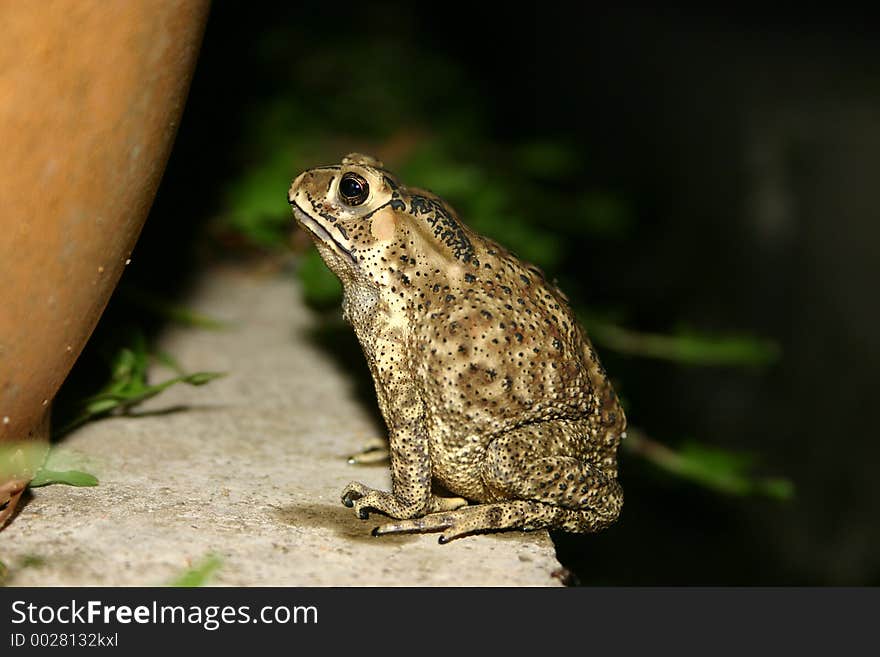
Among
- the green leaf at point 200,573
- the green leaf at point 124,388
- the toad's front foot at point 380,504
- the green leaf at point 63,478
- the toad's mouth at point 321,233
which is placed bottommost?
the green leaf at point 200,573

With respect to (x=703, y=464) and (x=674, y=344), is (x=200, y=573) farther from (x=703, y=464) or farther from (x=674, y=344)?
(x=674, y=344)

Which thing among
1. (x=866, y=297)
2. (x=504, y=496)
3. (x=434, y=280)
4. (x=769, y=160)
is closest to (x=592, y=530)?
(x=504, y=496)

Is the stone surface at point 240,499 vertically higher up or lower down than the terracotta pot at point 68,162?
lower down

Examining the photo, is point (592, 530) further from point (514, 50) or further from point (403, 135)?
point (514, 50)

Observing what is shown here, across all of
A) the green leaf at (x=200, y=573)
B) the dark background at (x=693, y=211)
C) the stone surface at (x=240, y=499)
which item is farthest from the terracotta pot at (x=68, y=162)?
the dark background at (x=693, y=211)

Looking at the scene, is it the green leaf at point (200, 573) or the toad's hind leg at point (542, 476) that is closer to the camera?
the green leaf at point (200, 573)

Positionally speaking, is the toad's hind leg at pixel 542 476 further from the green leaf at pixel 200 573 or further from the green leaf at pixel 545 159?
the green leaf at pixel 545 159

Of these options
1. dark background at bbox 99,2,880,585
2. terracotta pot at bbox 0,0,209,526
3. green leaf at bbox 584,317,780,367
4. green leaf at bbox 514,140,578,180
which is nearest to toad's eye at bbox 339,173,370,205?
terracotta pot at bbox 0,0,209,526

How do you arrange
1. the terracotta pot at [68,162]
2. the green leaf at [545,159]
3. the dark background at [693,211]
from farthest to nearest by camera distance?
the green leaf at [545,159] → the dark background at [693,211] → the terracotta pot at [68,162]

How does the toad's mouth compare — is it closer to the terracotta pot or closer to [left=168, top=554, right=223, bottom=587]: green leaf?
the terracotta pot

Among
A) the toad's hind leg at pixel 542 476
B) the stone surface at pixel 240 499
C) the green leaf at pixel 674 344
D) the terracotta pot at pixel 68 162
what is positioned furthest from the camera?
the green leaf at pixel 674 344
